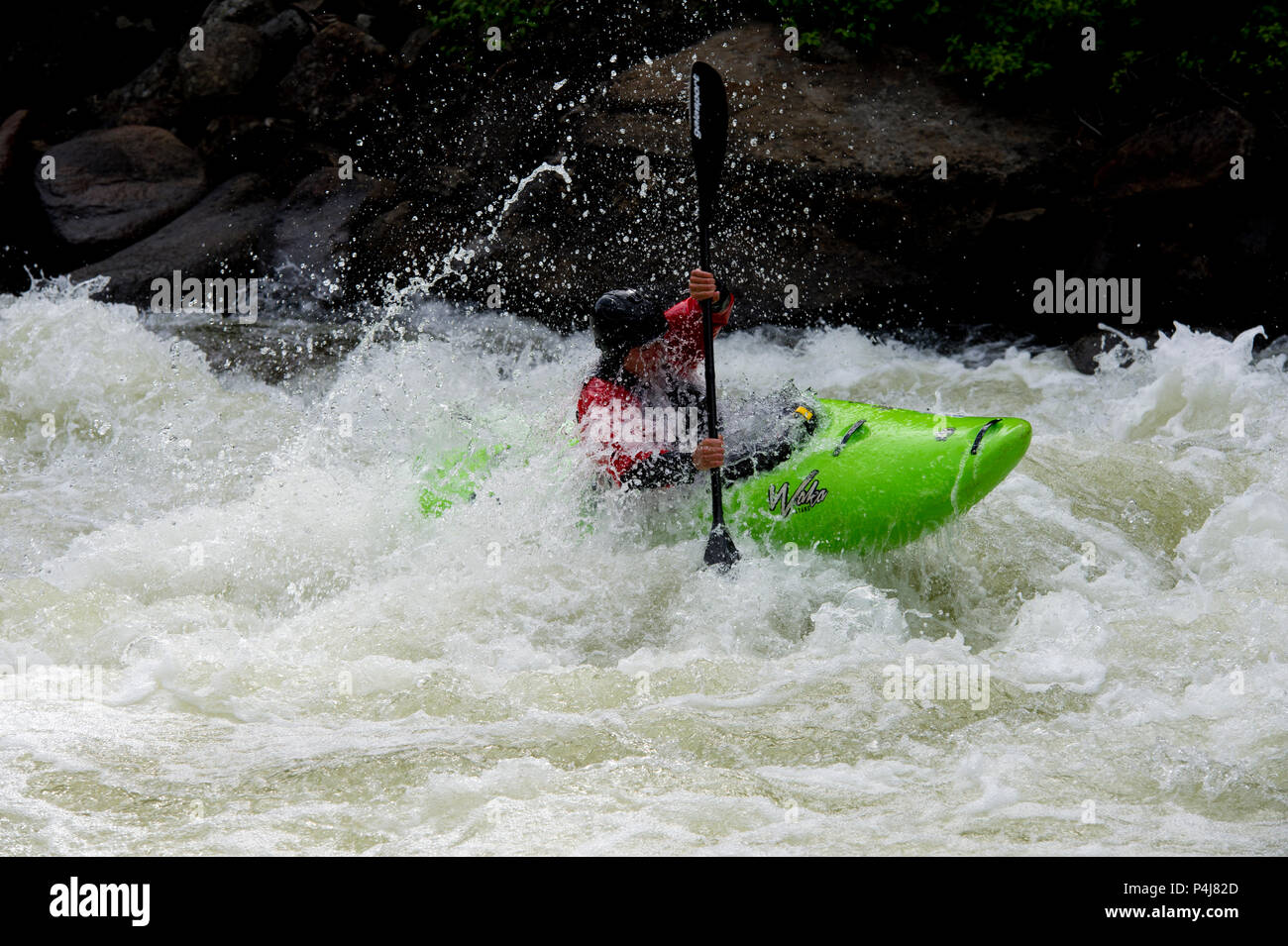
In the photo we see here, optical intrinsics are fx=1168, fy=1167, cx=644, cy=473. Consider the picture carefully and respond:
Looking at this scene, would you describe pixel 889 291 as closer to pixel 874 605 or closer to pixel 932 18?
pixel 932 18

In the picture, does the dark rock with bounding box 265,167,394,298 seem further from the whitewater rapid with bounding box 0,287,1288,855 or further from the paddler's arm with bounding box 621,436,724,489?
the paddler's arm with bounding box 621,436,724,489

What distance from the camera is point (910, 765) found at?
3182 mm

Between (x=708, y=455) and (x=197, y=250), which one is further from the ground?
(x=197, y=250)

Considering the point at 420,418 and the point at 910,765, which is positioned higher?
the point at 420,418

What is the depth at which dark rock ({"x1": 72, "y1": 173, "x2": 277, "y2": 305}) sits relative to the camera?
336 inches

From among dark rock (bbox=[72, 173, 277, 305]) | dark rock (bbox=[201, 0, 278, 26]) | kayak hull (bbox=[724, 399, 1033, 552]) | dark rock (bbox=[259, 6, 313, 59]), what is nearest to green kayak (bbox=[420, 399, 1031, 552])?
kayak hull (bbox=[724, 399, 1033, 552])

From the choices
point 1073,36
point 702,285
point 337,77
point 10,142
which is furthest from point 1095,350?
point 10,142

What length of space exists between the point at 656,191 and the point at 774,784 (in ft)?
18.9

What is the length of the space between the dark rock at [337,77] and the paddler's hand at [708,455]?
6.61 m

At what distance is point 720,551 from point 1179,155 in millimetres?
4750

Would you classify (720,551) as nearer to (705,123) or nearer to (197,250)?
(705,123)

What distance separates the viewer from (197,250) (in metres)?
8.72
